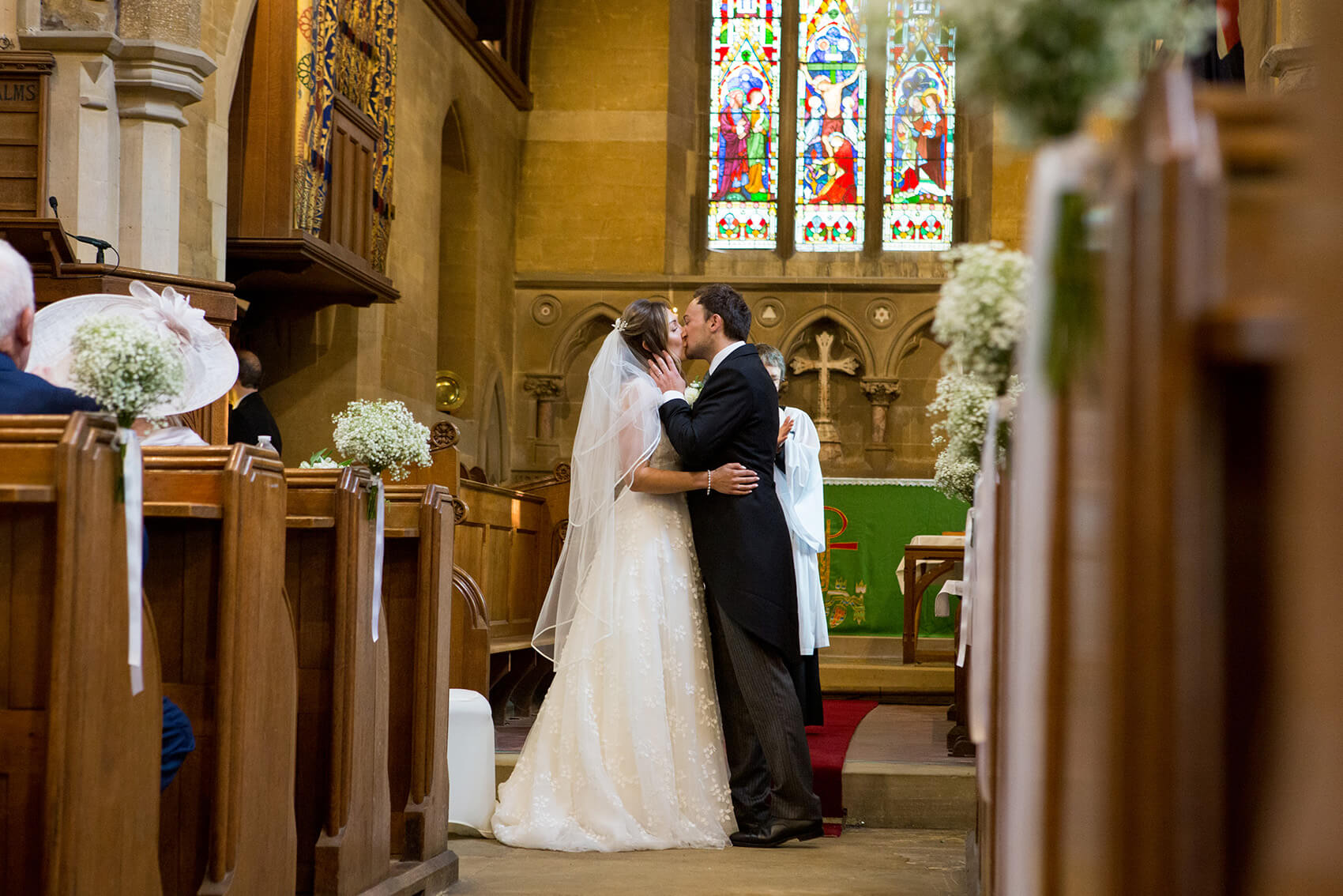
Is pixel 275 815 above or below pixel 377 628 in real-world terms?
below

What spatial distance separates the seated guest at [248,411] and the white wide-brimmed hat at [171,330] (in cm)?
334

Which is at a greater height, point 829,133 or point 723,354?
point 829,133

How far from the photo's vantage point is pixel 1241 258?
98 centimetres

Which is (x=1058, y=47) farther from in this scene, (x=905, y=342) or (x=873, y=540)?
(x=905, y=342)

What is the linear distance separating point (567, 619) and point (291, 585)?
1395 millimetres

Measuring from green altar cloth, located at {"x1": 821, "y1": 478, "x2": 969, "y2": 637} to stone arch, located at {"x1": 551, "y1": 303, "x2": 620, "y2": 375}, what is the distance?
430 centimetres

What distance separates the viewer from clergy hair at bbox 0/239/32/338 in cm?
260

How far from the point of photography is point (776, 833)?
14.8ft

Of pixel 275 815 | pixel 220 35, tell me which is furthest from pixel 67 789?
pixel 220 35

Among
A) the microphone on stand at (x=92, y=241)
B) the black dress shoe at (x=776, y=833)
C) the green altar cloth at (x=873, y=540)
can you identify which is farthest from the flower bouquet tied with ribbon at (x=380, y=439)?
the green altar cloth at (x=873, y=540)

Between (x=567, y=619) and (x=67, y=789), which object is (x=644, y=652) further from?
(x=67, y=789)

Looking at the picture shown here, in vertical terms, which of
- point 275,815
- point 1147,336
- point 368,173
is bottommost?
point 275,815

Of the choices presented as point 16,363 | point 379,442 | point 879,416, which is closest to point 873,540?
point 879,416

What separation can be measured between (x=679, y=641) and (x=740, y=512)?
461 mm
